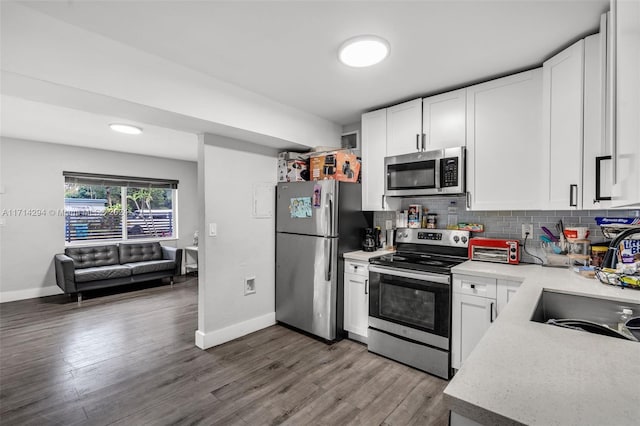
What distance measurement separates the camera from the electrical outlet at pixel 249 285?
3.27m

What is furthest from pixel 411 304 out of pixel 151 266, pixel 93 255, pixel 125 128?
pixel 93 255

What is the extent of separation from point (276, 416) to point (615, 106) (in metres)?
2.24

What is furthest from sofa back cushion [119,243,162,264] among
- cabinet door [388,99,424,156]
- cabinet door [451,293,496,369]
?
cabinet door [451,293,496,369]

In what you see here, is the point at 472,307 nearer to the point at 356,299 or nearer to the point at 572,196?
the point at 572,196

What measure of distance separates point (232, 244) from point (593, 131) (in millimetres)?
3010

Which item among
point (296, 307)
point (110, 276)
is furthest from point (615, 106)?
point (110, 276)

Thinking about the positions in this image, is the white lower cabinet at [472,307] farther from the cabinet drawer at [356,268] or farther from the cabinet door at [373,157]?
the cabinet door at [373,157]

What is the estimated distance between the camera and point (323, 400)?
6.97 ft

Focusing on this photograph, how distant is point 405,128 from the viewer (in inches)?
115

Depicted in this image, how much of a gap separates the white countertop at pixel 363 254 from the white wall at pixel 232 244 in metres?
0.97

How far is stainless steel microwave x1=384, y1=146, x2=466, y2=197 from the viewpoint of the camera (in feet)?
8.42

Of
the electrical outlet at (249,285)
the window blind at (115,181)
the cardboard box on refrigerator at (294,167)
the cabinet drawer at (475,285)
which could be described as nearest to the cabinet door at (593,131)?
the cabinet drawer at (475,285)

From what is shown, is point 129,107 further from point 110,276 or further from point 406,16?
point 110,276

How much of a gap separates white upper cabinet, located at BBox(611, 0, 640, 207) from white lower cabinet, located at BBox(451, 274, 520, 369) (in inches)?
64.9
